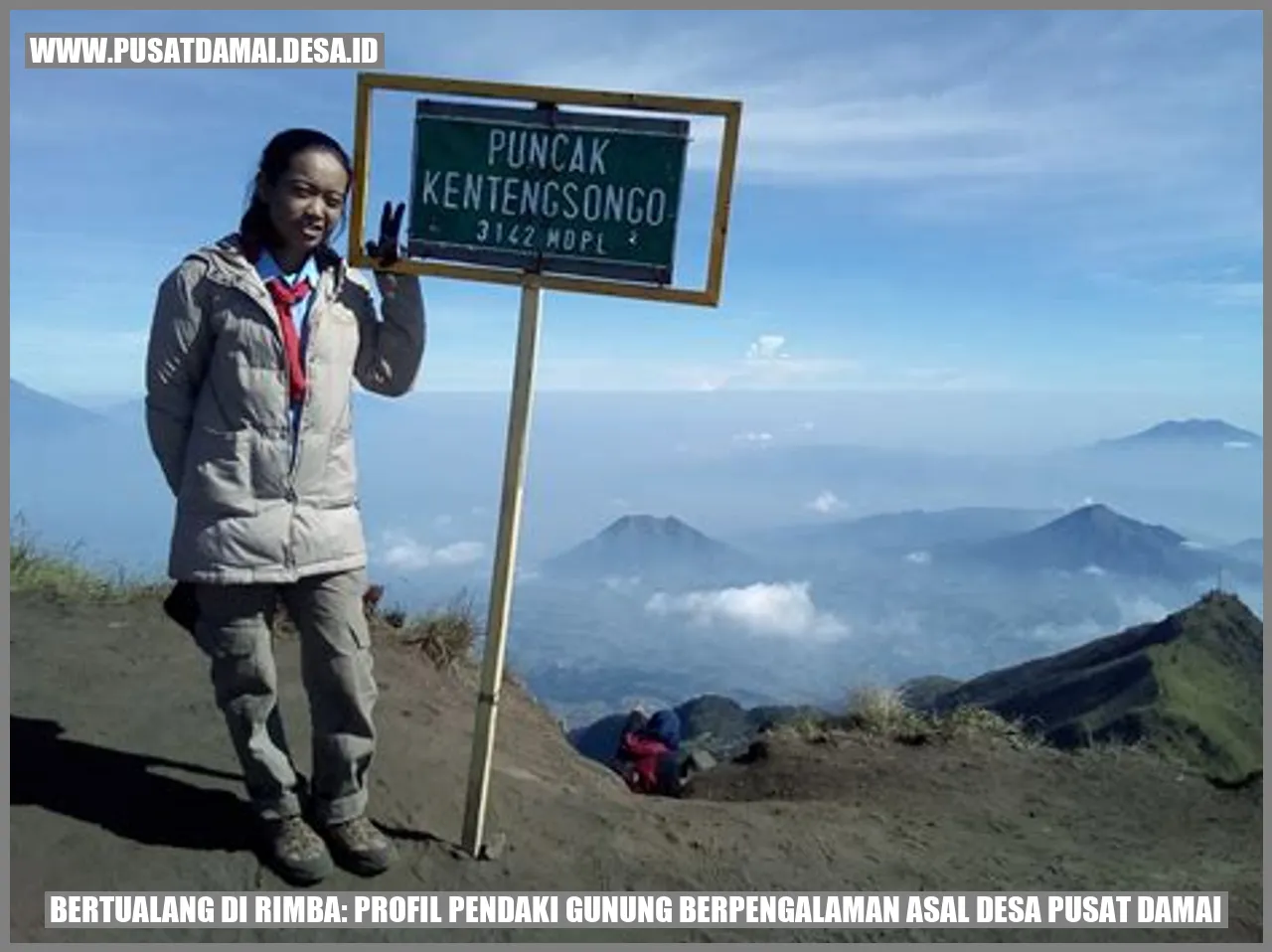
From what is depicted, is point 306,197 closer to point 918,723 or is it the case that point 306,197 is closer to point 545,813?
point 545,813

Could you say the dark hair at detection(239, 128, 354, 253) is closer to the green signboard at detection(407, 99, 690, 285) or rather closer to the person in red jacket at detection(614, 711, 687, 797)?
the green signboard at detection(407, 99, 690, 285)

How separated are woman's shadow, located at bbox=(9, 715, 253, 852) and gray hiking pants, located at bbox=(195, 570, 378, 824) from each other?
381mm

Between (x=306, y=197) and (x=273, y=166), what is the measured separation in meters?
0.16

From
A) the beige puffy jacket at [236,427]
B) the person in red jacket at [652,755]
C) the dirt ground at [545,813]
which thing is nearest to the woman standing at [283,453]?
the beige puffy jacket at [236,427]

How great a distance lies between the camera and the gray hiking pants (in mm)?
4531

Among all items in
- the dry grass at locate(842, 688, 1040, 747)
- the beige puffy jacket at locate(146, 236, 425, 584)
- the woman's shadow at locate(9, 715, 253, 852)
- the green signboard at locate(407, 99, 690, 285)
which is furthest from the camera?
the dry grass at locate(842, 688, 1040, 747)

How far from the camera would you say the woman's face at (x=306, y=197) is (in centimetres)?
448

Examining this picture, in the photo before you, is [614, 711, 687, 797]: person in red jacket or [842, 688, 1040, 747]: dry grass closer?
[614, 711, 687, 797]: person in red jacket

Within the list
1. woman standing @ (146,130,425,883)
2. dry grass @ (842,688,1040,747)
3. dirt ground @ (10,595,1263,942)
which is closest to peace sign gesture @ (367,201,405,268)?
woman standing @ (146,130,425,883)

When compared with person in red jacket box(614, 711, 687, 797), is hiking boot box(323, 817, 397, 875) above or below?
above

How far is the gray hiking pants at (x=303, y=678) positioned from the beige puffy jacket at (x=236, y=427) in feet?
0.43

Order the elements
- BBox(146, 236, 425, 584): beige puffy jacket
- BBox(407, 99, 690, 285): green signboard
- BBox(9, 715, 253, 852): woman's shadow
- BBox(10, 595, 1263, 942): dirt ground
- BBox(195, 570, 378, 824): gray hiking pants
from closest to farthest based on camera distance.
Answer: BBox(146, 236, 425, 584): beige puffy jacket, BBox(195, 570, 378, 824): gray hiking pants, BBox(407, 99, 690, 285): green signboard, BBox(10, 595, 1263, 942): dirt ground, BBox(9, 715, 253, 852): woman's shadow
